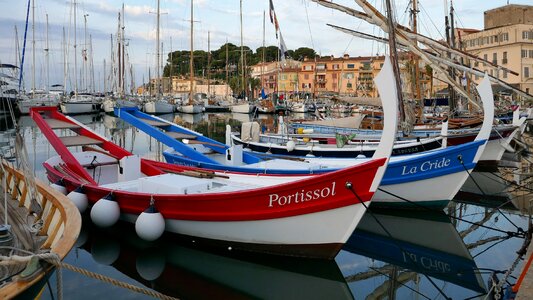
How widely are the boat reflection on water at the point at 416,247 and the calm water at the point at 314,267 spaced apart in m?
0.02

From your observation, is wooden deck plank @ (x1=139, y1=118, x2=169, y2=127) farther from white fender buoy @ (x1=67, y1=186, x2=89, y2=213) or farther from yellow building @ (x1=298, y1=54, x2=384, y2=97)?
yellow building @ (x1=298, y1=54, x2=384, y2=97)

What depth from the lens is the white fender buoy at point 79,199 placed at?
1054cm

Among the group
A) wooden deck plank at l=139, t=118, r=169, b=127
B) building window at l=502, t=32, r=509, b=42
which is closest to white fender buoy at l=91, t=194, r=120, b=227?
wooden deck plank at l=139, t=118, r=169, b=127

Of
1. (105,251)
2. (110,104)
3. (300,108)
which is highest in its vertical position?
(110,104)

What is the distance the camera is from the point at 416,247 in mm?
10453

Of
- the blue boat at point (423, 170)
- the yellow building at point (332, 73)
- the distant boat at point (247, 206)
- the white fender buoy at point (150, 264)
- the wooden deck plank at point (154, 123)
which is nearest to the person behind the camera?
the distant boat at point (247, 206)

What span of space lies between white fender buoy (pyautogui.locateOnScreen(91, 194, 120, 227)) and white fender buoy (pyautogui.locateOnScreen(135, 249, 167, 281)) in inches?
45.8

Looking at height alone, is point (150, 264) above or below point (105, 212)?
below

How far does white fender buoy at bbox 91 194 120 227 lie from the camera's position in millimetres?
9836

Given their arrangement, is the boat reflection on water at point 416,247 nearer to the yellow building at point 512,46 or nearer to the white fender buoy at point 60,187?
the white fender buoy at point 60,187

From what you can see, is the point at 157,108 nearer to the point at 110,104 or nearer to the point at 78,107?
the point at 110,104

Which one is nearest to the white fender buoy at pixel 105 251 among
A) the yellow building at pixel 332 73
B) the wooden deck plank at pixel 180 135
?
the wooden deck plank at pixel 180 135

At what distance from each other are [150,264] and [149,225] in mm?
789

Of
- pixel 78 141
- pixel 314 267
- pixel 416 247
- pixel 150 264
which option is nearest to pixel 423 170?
pixel 416 247
